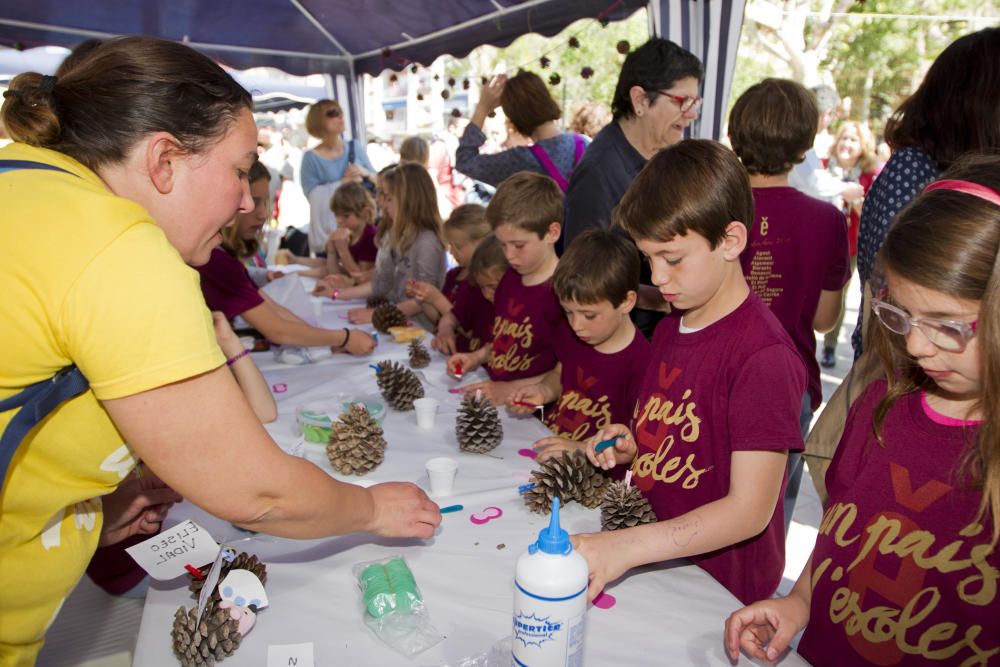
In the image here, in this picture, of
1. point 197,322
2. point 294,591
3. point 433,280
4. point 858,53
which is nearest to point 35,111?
point 197,322

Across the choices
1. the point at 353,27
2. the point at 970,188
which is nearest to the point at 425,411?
the point at 970,188

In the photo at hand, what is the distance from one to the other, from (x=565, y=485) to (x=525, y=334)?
51.5 inches

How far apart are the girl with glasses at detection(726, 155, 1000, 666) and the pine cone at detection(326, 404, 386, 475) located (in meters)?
1.05

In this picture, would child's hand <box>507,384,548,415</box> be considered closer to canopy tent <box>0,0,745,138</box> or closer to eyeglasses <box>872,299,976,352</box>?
eyeglasses <box>872,299,976,352</box>

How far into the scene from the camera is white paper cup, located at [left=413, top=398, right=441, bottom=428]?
2.18 metres

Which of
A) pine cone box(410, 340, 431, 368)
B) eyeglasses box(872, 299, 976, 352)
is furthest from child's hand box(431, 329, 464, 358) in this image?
eyeglasses box(872, 299, 976, 352)

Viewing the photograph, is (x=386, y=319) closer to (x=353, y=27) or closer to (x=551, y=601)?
(x=551, y=601)

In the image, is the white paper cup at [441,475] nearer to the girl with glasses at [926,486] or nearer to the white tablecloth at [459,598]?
the white tablecloth at [459,598]

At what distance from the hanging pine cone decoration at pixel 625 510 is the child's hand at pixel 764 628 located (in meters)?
0.28

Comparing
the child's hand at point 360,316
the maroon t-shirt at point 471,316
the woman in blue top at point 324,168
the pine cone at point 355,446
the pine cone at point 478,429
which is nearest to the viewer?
the pine cone at point 355,446

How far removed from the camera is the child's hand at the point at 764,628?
1131mm

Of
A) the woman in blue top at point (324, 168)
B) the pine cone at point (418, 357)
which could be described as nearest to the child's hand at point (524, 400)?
the pine cone at point (418, 357)

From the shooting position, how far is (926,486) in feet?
4.01

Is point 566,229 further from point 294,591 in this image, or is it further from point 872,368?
point 294,591
